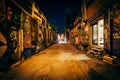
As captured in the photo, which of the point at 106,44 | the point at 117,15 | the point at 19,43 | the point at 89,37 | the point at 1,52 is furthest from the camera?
the point at 89,37

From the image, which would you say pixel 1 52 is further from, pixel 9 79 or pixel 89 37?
pixel 89 37

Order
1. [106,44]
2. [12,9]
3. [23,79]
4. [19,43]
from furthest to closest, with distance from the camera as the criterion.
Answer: [106,44] → [19,43] → [12,9] → [23,79]

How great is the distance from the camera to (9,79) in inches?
163

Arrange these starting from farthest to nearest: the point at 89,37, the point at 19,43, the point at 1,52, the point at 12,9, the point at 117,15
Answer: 1. the point at 89,37
2. the point at 19,43
3. the point at 117,15
4. the point at 12,9
5. the point at 1,52

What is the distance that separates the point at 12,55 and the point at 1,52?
127 cm

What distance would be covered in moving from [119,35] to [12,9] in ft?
Result: 19.5

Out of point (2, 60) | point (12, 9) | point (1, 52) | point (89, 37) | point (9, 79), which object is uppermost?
point (12, 9)

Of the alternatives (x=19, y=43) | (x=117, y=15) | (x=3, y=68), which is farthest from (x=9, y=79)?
(x=117, y=15)

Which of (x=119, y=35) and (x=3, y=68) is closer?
(x=3, y=68)

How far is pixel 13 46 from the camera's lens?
6.32 m

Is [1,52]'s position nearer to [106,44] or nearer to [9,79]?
[9,79]

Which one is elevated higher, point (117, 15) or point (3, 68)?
point (117, 15)

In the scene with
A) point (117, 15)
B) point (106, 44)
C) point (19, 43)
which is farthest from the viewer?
point (106, 44)

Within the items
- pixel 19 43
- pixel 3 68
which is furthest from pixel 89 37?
pixel 3 68
